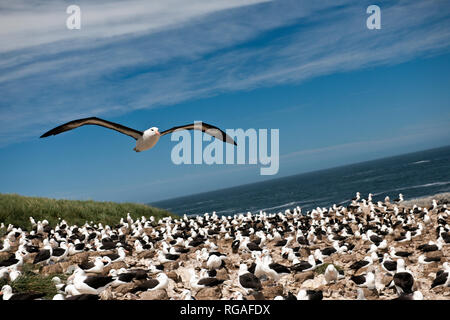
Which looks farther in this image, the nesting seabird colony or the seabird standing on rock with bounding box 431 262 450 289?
the seabird standing on rock with bounding box 431 262 450 289

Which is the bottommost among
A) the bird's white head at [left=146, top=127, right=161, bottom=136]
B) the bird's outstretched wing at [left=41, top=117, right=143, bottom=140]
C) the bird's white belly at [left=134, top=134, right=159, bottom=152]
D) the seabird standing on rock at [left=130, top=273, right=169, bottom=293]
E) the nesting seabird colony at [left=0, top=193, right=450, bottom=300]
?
the nesting seabird colony at [left=0, top=193, right=450, bottom=300]

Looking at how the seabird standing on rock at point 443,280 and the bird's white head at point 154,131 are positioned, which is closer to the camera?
the seabird standing on rock at point 443,280

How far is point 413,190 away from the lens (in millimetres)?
69188

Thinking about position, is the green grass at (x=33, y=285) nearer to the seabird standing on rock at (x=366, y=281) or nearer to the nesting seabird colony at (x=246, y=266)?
the nesting seabird colony at (x=246, y=266)

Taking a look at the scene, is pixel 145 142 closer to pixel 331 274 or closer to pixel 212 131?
pixel 212 131

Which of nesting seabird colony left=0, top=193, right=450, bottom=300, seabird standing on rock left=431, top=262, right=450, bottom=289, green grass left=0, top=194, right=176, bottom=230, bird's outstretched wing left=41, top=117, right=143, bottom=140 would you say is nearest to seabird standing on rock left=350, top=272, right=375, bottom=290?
nesting seabird colony left=0, top=193, right=450, bottom=300

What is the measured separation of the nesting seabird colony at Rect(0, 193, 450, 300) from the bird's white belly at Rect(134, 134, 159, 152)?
3.47 m

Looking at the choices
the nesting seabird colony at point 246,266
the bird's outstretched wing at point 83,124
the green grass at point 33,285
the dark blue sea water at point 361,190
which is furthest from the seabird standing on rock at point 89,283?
the dark blue sea water at point 361,190

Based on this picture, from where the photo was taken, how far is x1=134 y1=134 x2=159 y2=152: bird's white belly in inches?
490

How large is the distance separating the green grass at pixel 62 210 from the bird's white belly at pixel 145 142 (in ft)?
41.7

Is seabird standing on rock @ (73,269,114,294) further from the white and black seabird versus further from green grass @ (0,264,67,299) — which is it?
the white and black seabird

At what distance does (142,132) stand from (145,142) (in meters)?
0.32

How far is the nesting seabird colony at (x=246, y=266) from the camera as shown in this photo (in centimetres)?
938
